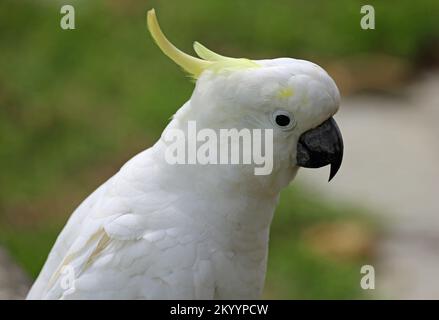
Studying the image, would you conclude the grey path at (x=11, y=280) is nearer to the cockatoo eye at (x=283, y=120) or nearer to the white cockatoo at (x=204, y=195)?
the white cockatoo at (x=204, y=195)

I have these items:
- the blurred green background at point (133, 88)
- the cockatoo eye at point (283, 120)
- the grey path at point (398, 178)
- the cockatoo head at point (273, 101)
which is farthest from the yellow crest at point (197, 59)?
the grey path at point (398, 178)

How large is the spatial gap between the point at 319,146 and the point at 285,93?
17 centimetres

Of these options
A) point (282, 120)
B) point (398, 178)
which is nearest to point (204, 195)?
point (282, 120)

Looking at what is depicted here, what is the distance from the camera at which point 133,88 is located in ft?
16.2

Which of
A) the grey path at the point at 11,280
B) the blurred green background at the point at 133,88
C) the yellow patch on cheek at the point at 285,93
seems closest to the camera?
the yellow patch on cheek at the point at 285,93

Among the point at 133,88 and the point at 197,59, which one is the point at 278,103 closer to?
the point at 197,59

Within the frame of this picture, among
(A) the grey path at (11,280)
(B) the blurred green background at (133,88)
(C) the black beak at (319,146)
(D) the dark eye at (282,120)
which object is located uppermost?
(B) the blurred green background at (133,88)

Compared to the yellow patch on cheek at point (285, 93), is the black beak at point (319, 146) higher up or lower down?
lower down

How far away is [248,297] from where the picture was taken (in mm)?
2293

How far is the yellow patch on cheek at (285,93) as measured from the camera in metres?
2.03

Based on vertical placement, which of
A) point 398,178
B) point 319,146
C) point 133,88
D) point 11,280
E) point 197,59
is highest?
point 133,88

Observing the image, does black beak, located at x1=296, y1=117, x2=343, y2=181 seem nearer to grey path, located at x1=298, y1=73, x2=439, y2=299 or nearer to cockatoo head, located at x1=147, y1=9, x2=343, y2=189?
cockatoo head, located at x1=147, y1=9, x2=343, y2=189

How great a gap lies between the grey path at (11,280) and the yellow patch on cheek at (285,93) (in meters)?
1.15

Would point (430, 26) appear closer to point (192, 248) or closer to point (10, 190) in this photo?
point (10, 190)
